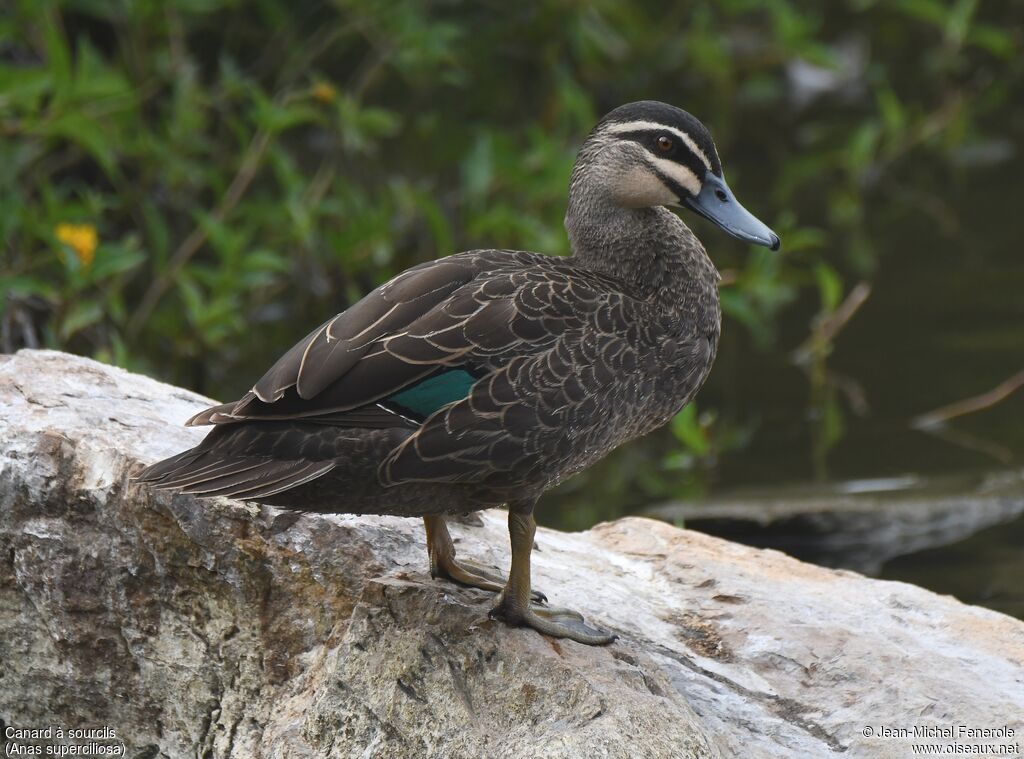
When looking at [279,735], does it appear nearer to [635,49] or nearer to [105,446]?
[105,446]

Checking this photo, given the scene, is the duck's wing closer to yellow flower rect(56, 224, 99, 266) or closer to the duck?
the duck

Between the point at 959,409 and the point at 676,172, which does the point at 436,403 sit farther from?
the point at 959,409

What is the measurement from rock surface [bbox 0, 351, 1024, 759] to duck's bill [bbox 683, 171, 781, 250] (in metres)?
1.09

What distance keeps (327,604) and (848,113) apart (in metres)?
9.46

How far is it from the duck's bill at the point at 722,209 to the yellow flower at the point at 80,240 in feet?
10.1

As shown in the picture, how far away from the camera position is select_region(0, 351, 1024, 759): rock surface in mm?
3725

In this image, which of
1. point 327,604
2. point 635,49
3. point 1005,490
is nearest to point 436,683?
point 327,604

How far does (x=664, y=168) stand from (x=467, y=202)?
12.9ft

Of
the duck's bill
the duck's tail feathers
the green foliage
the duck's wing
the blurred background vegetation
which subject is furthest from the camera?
the blurred background vegetation

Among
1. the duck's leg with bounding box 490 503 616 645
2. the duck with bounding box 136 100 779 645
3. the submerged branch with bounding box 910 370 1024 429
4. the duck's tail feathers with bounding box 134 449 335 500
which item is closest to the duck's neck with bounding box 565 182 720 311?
the duck with bounding box 136 100 779 645

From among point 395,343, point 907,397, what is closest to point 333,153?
point 907,397

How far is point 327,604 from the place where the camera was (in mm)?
3955

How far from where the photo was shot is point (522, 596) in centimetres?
391

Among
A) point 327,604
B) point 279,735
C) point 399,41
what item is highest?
point 399,41
